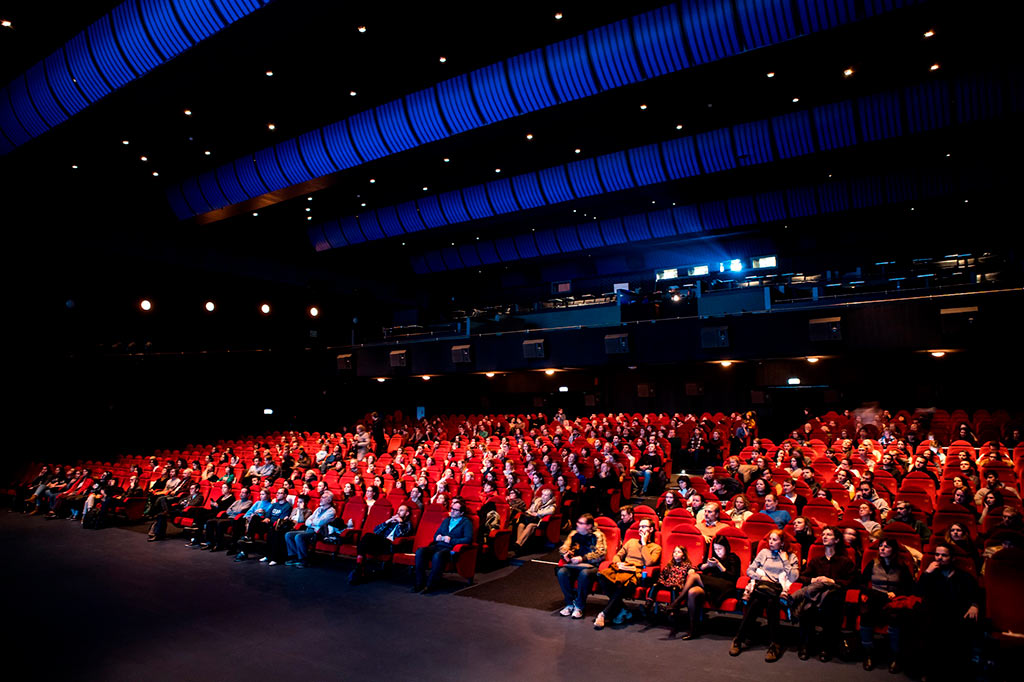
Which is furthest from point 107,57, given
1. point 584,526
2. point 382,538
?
point 584,526

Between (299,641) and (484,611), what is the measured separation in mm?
1798

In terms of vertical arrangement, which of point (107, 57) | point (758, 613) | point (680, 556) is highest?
point (107, 57)

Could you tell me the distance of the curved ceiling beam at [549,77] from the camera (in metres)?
8.07

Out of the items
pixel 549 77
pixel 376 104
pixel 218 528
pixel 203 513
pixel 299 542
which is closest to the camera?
pixel 299 542

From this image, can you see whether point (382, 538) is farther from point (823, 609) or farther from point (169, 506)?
point (169, 506)

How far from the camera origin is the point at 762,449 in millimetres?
12281

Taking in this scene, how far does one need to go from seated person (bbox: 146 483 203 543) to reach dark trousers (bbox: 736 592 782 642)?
9.13 meters

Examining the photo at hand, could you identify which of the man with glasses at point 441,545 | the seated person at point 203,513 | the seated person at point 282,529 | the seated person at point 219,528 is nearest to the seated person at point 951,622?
the man with glasses at point 441,545

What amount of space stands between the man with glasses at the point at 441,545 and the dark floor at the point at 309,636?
0.73ft

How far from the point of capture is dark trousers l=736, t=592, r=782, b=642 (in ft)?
16.2

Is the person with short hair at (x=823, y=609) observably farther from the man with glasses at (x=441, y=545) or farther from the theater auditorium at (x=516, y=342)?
the man with glasses at (x=441, y=545)

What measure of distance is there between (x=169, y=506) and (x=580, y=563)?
27.0ft

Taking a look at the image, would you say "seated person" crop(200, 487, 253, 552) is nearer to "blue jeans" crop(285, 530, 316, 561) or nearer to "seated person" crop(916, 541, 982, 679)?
"blue jeans" crop(285, 530, 316, 561)

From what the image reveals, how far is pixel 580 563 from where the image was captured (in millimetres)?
6055
